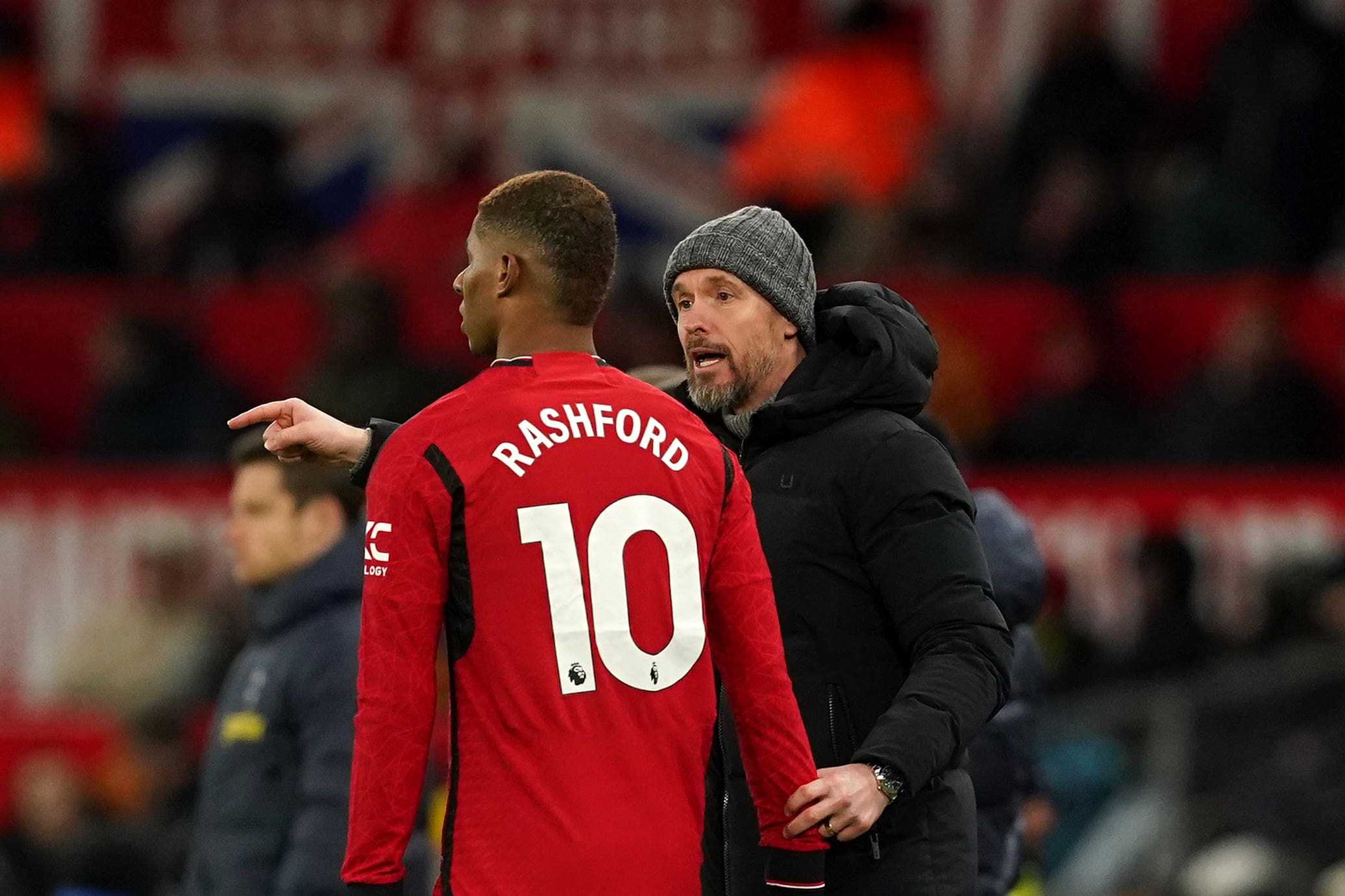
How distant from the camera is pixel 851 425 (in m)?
4.05

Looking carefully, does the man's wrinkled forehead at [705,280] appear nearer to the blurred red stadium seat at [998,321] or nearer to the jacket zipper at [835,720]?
the jacket zipper at [835,720]

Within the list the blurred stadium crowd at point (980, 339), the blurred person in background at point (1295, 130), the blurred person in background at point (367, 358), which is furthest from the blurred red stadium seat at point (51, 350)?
the blurred person in background at point (1295, 130)

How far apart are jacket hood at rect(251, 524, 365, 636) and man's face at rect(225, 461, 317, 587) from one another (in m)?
0.10

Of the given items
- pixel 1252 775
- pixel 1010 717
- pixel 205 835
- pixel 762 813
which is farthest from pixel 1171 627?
pixel 762 813

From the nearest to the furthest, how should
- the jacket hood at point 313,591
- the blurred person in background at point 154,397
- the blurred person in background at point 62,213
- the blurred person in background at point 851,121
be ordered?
the jacket hood at point 313,591
the blurred person in background at point 154,397
the blurred person in background at point 851,121
the blurred person in background at point 62,213

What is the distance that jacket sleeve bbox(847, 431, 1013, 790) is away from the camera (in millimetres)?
3760

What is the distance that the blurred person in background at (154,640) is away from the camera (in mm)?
10406

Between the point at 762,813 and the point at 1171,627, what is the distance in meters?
5.58

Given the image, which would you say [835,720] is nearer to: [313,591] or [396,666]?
[396,666]

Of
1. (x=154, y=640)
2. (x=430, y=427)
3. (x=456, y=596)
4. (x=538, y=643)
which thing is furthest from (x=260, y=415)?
(x=154, y=640)

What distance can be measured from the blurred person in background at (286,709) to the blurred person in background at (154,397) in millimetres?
5855

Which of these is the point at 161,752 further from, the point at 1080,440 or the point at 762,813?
the point at 762,813

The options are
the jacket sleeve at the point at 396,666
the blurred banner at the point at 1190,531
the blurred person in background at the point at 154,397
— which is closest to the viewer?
the jacket sleeve at the point at 396,666

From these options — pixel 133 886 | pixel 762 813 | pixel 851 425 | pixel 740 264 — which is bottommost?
pixel 133 886
